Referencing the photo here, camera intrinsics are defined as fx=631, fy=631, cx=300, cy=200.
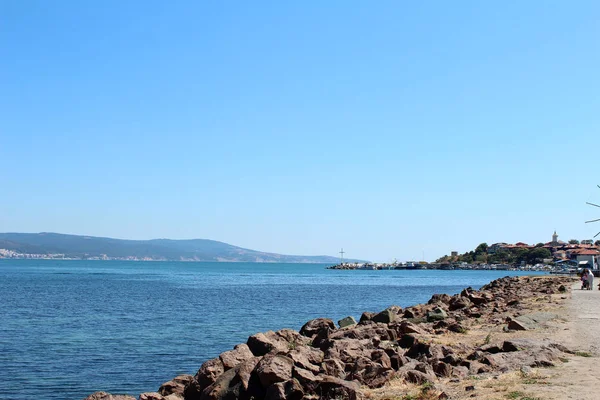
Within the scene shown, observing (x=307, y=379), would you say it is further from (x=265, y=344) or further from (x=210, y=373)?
(x=265, y=344)

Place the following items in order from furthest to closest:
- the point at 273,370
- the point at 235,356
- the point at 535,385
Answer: the point at 235,356 < the point at 535,385 < the point at 273,370

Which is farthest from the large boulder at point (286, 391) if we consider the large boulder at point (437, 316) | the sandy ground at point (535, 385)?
the large boulder at point (437, 316)

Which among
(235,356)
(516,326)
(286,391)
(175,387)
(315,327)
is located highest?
(516,326)

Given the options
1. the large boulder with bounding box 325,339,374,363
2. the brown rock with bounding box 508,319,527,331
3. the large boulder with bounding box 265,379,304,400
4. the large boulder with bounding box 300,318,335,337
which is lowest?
the large boulder with bounding box 300,318,335,337

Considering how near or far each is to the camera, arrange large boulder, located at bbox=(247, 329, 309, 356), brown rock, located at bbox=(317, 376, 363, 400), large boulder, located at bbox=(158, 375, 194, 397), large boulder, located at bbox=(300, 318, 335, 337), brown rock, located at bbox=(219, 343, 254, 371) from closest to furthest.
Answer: brown rock, located at bbox=(317, 376, 363, 400)
brown rock, located at bbox=(219, 343, 254, 371)
large boulder, located at bbox=(158, 375, 194, 397)
large boulder, located at bbox=(247, 329, 309, 356)
large boulder, located at bbox=(300, 318, 335, 337)

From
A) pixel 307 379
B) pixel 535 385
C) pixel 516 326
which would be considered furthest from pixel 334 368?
pixel 516 326

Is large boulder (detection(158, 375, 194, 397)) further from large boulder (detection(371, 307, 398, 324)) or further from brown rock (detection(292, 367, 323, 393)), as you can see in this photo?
large boulder (detection(371, 307, 398, 324))

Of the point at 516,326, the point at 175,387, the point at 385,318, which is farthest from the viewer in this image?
the point at 385,318

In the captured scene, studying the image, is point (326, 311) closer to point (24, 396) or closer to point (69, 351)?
point (69, 351)

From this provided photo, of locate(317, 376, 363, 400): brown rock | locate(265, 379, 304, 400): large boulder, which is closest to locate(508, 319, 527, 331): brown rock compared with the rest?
locate(317, 376, 363, 400): brown rock

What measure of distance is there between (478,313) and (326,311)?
22863mm

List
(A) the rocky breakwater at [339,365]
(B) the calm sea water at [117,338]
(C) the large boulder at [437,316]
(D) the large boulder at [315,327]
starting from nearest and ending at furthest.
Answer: (A) the rocky breakwater at [339,365] → (B) the calm sea water at [117,338] → (D) the large boulder at [315,327] → (C) the large boulder at [437,316]

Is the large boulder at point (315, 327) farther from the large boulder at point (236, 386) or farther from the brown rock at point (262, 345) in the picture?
the large boulder at point (236, 386)

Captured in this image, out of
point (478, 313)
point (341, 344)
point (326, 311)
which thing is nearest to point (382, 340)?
point (341, 344)
